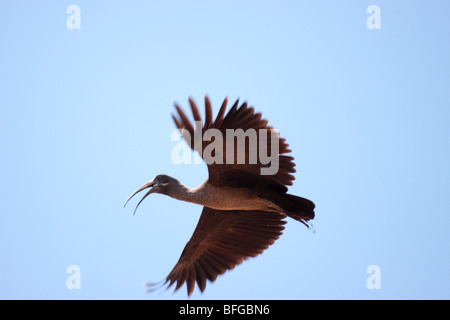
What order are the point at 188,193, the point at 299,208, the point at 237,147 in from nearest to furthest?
the point at 237,147 < the point at 299,208 < the point at 188,193

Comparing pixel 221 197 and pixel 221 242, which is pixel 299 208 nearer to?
pixel 221 197

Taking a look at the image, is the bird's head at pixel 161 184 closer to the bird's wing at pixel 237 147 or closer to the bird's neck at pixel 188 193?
the bird's neck at pixel 188 193

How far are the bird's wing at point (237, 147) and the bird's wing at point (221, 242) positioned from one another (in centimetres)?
108

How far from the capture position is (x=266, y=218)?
10523mm

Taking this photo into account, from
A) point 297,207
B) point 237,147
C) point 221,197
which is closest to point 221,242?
point 221,197

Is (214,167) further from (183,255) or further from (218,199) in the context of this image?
(183,255)

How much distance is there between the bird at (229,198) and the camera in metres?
8.73

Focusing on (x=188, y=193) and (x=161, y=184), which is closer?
(x=188, y=193)

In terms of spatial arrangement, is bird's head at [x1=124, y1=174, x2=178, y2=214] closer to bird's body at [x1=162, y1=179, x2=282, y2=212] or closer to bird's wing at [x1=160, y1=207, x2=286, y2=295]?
bird's body at [x1=162, y1=179, x2=282, y2=212]

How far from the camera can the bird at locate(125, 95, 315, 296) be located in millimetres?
8734

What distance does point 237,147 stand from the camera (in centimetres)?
907

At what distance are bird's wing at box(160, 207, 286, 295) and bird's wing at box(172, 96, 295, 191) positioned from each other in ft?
3.55

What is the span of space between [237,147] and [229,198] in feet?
3.31
